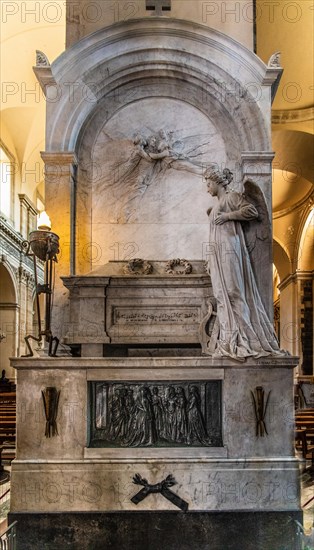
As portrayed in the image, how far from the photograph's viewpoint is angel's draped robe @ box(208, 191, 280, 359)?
6789 mm

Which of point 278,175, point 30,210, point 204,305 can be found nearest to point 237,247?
point 204,305

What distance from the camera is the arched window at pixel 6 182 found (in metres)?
20.9

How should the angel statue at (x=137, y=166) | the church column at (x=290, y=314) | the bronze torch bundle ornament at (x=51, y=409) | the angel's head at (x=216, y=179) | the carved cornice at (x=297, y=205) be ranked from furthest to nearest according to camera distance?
the church column at (x=290, y=314)
the carved cornice at (x=297, y=205)
the angel statue at (x=137, y=166)
the angel's head at (x=216, y=179)
the bronze torch bundle ornament at (x=51, y=409)

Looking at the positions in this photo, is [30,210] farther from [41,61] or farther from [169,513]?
[169,513]

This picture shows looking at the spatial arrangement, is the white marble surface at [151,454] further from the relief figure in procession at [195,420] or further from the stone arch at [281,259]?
the stone arch at [281,259]

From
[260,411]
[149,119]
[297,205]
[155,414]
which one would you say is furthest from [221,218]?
[297,205]

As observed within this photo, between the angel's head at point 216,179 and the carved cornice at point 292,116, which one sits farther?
the carved cornice at point 292,116

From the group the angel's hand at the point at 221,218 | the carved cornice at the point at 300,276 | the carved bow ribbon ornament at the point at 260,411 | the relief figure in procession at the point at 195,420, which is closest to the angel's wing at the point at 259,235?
the angel's hand at the point at 221,218

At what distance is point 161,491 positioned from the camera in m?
6.31

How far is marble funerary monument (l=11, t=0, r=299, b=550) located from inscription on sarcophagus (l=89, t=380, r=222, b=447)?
14mm

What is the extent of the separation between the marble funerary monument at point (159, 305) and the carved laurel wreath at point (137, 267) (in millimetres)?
28

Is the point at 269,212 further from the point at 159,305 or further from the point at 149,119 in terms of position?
the point at 149,119

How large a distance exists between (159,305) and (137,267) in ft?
2.32

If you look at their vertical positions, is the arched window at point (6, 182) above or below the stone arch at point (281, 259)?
above
